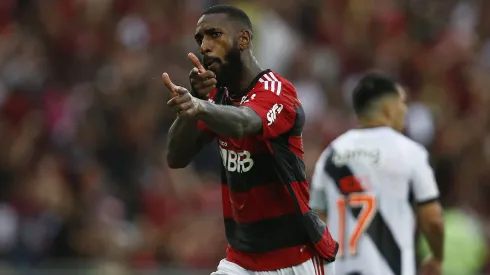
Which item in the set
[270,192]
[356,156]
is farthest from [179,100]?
[356,156]

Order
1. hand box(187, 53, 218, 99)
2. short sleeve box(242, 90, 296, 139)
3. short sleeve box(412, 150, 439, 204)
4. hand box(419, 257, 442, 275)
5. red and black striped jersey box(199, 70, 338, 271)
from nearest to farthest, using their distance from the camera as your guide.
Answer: hand box(187, 53, 218, 99)
short sleeve box(242, 90, 296, 139)
red and black striped jersey box(199, 70, 338, 271)
short sleeve box(412, 150, 439, 204)
hand box(419, 257, 442, 275)

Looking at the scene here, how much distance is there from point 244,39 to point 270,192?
84cm

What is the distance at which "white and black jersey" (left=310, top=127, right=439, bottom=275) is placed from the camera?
7.87m

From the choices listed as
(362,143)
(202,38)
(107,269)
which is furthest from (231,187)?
(107,269)

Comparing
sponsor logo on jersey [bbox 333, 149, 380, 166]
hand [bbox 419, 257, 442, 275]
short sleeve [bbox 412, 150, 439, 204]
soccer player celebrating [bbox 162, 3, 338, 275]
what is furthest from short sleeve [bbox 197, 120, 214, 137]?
hand [bbox 419, 257, 442, 275]

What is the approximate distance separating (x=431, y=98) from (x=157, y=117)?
3.40m

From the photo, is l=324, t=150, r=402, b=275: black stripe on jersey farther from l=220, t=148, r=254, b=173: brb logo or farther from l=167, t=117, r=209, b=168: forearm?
l=220, t=148, r=254, b=173: brb logo

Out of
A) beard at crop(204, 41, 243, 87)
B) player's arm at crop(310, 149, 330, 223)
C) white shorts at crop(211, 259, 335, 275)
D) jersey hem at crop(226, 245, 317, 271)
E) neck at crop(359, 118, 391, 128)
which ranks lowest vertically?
white shorts at crop(211, 259, 335, 275)

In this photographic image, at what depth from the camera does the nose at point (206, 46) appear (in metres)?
5.91

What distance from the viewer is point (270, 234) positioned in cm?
622

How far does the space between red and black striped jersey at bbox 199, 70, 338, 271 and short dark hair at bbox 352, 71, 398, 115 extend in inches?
78.0

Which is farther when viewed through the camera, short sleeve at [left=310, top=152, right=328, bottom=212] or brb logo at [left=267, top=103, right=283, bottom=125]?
short sleeve at [left=310, top=152, right=328, bottom=212]

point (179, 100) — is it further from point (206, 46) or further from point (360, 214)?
point (360, 214)

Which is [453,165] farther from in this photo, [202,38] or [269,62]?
[202,38]
